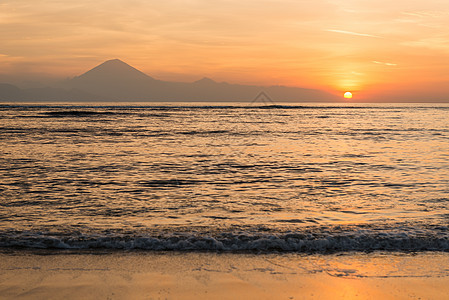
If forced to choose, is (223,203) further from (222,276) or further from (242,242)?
(222,276)

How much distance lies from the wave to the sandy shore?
14.1 inches

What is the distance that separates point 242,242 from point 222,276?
1.67 m

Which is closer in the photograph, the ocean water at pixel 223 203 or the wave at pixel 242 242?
the wave at pixel 242 242

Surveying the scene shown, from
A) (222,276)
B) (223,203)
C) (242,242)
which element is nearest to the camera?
(222,276)

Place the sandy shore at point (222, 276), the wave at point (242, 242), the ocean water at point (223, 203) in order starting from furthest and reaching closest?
the ocean water at point (223, 203), the wave at point (242, 242), the sandy shore at point (222, 276)

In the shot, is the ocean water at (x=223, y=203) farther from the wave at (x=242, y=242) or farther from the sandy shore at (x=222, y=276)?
the sandy shore at (x=222, y=276)

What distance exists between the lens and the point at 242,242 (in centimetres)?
770

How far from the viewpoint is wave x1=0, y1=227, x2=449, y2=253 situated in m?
7.50

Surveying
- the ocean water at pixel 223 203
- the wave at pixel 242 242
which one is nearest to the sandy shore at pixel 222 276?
the wave at pixel 242 242

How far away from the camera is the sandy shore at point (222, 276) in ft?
17.9

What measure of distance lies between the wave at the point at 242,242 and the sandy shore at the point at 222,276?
0.36m

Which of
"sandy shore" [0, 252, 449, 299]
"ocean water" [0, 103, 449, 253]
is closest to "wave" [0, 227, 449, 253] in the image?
"ocean water" [0, 103, 449, 253]

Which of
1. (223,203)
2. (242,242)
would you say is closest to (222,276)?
(242,242)

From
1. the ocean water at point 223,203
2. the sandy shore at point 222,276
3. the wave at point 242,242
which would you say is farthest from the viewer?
the ocean water at point 223,203
